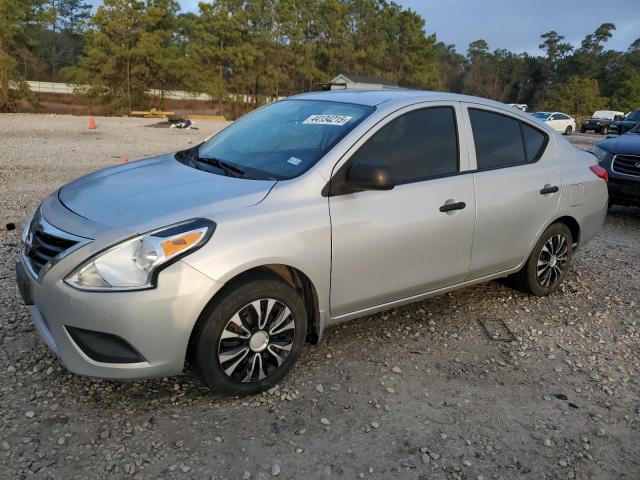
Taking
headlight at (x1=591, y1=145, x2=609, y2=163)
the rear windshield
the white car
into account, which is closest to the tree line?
the white car

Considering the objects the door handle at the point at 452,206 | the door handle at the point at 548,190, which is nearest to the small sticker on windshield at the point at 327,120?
the door handle at the point at 452,206

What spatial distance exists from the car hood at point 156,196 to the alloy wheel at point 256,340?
23.0 inches

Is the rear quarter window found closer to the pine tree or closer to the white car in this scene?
the white car

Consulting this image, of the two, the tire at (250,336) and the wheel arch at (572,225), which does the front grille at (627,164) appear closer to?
the wheel arch at (572,225)

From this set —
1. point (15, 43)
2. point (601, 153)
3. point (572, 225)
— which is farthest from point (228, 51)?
point (572, 225)

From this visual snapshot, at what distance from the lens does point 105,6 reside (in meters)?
40.6

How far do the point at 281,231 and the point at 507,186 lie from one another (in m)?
2.04

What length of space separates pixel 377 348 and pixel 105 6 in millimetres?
43831

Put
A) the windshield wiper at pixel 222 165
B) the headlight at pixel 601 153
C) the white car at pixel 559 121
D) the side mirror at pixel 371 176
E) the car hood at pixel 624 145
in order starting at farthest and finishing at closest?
the white car at pixel 559 121
the headlight at pixel 601 153
the car hood at pixel 624 145
the windshield wiper at pixel 222 165
the side mirror at pixel 371 176

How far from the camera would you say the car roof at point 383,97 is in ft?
12.7

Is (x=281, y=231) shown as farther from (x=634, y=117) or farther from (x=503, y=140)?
(x=634, y=117)

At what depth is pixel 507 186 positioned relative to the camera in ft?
13.9

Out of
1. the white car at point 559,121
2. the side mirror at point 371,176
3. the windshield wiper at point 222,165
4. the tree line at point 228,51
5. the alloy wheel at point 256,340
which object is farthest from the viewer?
the tree line at point 228,51

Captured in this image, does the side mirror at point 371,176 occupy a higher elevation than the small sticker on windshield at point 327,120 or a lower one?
lower
